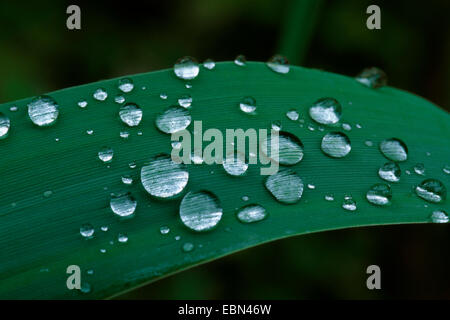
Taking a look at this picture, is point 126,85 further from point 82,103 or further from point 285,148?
point 285,148

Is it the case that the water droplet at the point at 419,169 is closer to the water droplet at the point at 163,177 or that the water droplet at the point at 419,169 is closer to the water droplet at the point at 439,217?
the water droplet at the point at 439,217

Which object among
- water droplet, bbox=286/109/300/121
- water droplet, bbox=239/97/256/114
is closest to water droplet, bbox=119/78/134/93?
water droplet, bbox=239/97/256/114

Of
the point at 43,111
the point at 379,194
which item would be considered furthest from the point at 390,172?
the point at 43,111

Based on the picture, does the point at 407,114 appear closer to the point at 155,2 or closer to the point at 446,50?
the point at 446,50

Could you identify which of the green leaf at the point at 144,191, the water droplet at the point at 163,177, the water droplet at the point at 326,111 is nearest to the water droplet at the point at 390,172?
the green leaf at the point at 144,191

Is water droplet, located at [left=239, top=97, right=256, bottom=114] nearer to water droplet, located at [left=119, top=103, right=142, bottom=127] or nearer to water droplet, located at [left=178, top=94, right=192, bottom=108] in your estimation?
water droplet, located at [left=178, top=94, right=192, bottom=108]

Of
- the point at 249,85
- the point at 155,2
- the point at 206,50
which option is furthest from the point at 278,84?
the point at 155,2

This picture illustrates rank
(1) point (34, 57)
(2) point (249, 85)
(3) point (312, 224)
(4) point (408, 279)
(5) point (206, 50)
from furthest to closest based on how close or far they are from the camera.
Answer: (5) point (206, 50) → (4) point (408, 279) → (1) point (34, 57) → (2) point (249, 85) → (3) point (312, 224)

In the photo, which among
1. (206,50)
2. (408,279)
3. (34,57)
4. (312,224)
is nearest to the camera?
(312,224)
